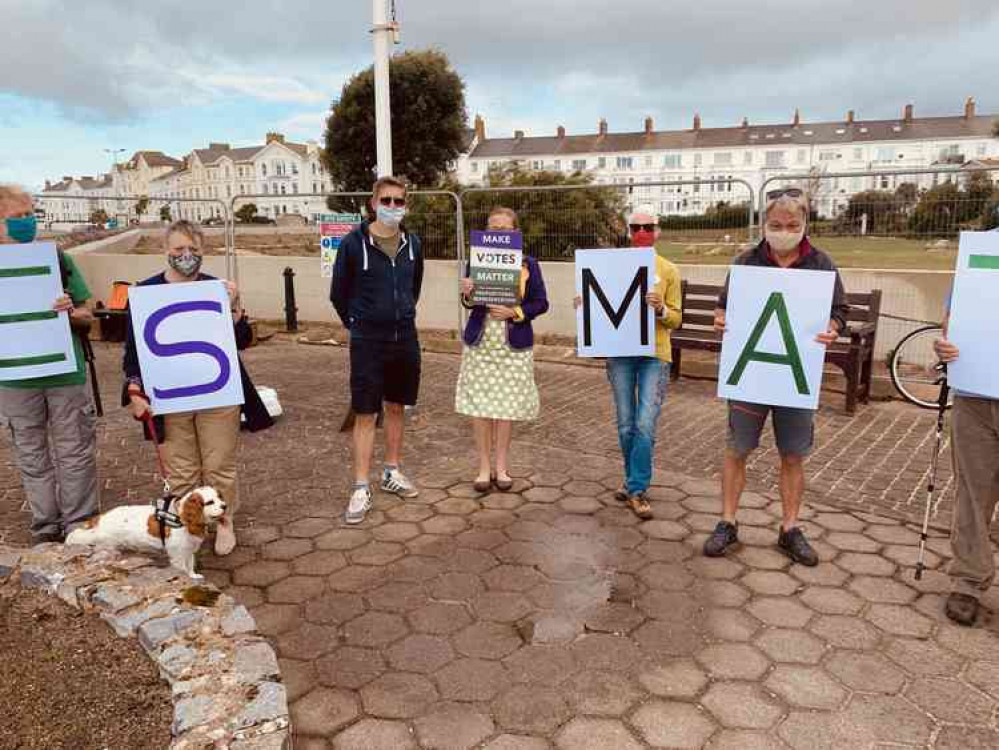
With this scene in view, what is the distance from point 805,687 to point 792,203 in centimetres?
234

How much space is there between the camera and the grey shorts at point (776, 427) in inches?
166

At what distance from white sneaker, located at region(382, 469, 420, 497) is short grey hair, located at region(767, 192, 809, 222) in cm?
303

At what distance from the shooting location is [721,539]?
4422 mm

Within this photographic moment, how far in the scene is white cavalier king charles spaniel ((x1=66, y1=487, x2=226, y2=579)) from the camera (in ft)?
13.0

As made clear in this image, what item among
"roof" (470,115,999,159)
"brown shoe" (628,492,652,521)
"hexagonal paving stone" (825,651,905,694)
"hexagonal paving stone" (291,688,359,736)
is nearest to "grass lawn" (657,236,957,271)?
"brown shoe" (628,492,652,521)

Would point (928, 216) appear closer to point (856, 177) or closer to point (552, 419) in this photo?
point (856, 177)

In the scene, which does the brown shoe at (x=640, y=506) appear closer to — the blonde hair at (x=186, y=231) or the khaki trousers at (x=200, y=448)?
the khaki trousers at (x=200, y=448)

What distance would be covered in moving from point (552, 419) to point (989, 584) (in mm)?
4257

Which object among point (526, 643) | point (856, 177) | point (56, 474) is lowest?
point (526, 643)

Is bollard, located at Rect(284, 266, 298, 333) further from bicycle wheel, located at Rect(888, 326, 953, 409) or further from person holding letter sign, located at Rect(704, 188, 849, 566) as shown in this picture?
person holding letter sign, located at Rect(704, 188, 849, 566)

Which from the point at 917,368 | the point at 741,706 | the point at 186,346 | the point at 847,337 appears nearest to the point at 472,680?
the point at 741,706

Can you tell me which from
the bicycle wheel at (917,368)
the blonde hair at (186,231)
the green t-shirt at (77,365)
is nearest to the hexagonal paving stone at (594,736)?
the blonde hair at (186,231)

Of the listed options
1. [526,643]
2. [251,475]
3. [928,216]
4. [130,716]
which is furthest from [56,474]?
[928,216]

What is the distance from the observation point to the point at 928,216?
325 inches
